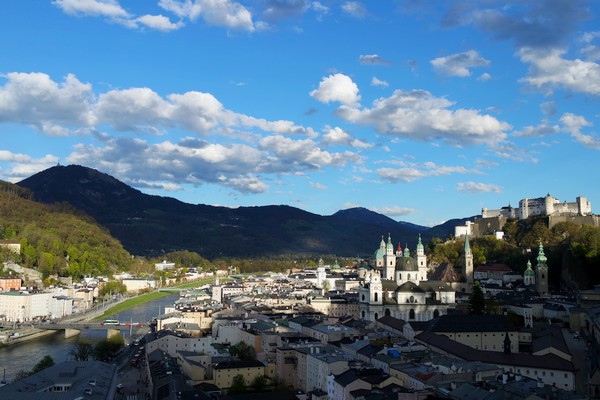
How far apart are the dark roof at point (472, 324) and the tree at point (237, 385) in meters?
11.2

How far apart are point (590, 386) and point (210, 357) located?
1670cm

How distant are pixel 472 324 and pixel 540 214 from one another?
127 ft

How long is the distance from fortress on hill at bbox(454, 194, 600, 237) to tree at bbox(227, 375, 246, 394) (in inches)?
1802

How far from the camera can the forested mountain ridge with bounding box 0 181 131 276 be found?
78.3 meters

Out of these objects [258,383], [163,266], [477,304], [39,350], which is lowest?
[39,350]

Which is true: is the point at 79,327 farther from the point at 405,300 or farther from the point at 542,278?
the point at 542,278

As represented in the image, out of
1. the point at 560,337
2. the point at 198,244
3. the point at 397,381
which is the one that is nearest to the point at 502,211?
the point at 560,337

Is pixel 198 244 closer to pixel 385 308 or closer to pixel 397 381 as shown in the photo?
pixel 385 308

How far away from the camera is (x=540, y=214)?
71312mm

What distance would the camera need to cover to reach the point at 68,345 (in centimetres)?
4481

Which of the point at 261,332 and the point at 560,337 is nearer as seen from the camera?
the point at 560,337

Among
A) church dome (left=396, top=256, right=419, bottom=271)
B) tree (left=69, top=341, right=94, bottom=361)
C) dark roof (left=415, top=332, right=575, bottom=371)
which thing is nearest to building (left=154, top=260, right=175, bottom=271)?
church dome (left=396, top=256, right=419, bottom=271)

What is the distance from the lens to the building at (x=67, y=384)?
80.9ft

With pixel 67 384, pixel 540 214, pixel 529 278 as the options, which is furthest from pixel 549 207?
pixel 67 384
